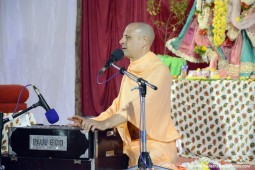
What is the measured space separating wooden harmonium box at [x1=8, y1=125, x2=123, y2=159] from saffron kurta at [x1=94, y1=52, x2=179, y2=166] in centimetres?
27

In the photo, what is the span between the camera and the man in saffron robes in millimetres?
3629

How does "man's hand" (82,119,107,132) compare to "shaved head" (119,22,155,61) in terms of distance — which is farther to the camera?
"shaved head" (119,22,155,61)

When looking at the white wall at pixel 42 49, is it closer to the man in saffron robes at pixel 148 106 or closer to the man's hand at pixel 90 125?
the man in saffron robes at pixel 148 106

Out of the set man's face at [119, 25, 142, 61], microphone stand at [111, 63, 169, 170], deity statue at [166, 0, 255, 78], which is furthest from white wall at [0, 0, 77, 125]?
microphone stand at [111, 63, 169, 170]

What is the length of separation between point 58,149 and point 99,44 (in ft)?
16.6

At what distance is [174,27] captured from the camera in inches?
285

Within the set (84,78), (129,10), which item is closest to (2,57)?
(84,78)

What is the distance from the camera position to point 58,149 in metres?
3.29

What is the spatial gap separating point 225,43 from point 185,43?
0.64m

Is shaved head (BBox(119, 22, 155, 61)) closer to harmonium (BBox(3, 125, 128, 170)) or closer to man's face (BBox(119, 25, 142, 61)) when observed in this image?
man's face (BBox(119, 25, 142, 61))

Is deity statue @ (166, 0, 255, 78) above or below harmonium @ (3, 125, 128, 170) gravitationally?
above

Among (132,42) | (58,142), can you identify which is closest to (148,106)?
(132,42)

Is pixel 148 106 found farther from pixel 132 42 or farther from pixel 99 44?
pixel 99 44

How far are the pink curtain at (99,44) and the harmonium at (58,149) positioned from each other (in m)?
4.67
